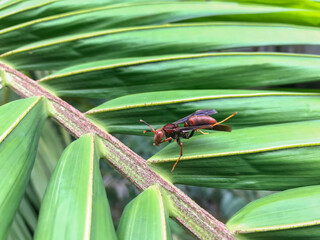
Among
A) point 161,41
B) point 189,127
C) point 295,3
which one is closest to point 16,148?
point 189,127

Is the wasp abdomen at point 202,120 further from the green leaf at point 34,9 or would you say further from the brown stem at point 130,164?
the green leaf at point 34,9

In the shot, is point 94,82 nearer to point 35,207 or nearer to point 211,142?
point 211,142

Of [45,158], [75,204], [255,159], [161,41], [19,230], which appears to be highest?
[161,41]

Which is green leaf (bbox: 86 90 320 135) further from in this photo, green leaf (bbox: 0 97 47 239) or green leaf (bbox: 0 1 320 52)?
green leaf (bbox: 0 1 320 52)

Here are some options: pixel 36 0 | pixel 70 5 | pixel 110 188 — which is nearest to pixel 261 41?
pixel 70 5

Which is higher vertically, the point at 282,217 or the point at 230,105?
the point at 230,105

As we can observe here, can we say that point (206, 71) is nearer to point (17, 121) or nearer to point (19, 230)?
point (17, 121)
